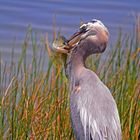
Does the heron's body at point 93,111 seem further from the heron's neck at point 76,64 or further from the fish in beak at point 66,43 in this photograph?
the fish in beak at point 66,43

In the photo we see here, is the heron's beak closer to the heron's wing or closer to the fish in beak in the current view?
the fish in beak

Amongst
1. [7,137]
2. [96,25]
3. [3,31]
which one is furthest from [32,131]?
[3,31]

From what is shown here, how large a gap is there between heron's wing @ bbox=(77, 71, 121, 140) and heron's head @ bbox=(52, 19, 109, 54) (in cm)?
15

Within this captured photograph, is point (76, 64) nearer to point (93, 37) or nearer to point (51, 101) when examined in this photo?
point (93, 37)

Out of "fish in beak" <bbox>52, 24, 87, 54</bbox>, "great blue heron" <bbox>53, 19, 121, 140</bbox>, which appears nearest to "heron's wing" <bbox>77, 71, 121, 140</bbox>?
"great blue heron" <bbox>53, 19, 121, 140</bbox>

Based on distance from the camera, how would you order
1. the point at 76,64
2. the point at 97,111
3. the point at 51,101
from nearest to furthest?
1. the point at 97,111
2. the point at 76,64
3. the point at 51,101

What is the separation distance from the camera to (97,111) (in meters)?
3.31

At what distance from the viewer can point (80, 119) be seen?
3.31m

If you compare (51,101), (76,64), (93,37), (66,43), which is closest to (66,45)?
(66,43)

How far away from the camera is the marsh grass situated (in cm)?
387

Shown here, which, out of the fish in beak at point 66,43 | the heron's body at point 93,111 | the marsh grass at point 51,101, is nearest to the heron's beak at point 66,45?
the fish in beak at point 66,43

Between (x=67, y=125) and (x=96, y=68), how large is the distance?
1.55 feet

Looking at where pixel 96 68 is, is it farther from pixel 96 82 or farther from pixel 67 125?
pixel 96 82

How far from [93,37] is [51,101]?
750 millimetres
